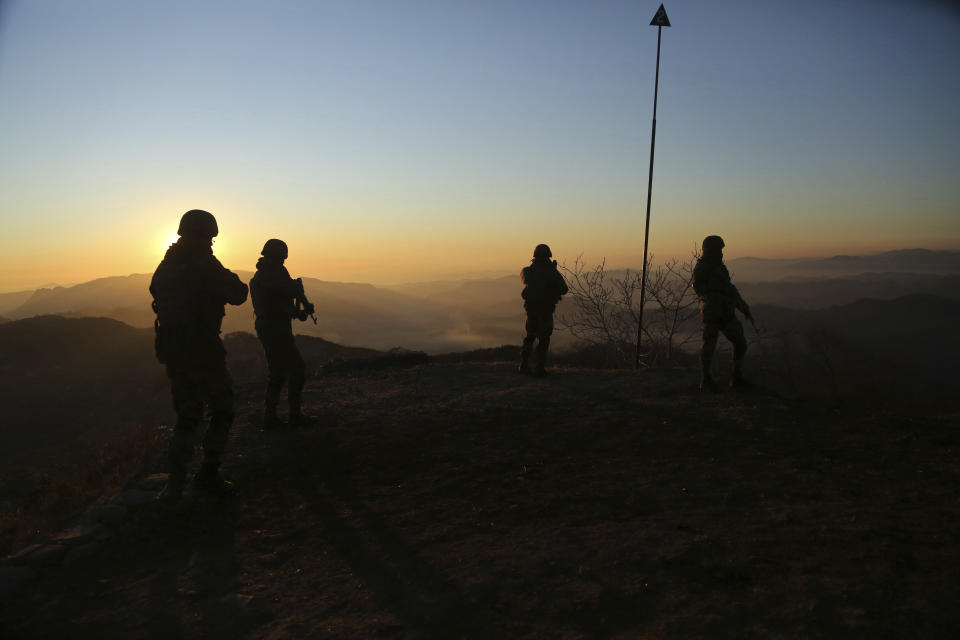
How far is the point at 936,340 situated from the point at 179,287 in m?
90.9

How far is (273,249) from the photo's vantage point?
7.57 metres

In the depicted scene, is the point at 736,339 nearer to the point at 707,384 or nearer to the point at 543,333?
the point at 707,384

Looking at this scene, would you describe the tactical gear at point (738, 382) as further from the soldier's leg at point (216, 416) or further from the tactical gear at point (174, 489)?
the tactical gear at point (174, 489)

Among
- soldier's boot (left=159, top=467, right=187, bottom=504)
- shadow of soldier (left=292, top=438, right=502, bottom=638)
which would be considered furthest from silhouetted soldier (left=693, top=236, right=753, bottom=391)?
soldier's boot (left=159, top=467, right=187, bottom=504)

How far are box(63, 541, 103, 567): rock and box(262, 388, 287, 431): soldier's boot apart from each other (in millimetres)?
3180

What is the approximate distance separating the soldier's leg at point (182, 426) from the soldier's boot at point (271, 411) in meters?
2.45

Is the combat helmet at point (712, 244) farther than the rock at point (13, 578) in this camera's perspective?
Yes

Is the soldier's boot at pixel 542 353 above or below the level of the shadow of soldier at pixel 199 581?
above

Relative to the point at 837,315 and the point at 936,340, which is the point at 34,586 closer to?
the point at 936,340

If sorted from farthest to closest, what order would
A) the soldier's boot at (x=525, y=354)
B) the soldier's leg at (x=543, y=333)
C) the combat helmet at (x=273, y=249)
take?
1. the soldier's boot at (x=525, y=354)
2. the soldier's leg at (x=543, y=333)
3. the combat helmet at (x=273, y=249)

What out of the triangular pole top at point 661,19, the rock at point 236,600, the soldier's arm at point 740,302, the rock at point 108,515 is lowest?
the rock at point 108,515

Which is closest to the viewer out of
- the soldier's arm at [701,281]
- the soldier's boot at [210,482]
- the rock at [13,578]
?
the rock at [13,578]

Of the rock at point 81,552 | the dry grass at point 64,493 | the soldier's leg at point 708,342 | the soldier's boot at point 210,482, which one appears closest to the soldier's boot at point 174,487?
the soldier's boot at point 210,482

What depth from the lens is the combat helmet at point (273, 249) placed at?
757 centimetres
